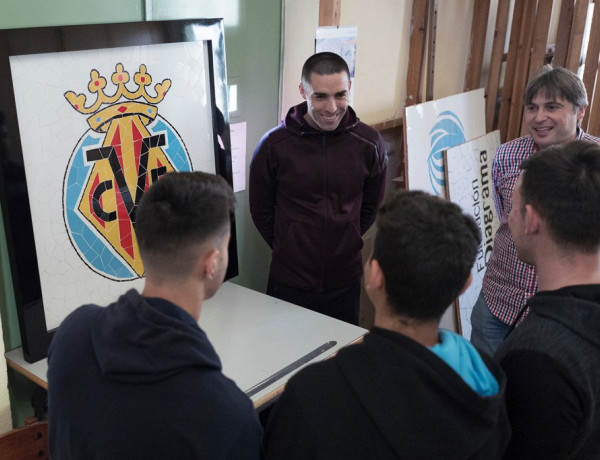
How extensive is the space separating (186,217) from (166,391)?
32cm

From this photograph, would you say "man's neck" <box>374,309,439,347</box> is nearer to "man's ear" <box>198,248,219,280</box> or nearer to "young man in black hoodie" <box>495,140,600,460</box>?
"young man in black hoodie" <box>495,140,600,460</box>

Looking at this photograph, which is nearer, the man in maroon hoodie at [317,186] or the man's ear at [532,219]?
the man's ear at [532,219]

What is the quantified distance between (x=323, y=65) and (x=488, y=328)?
46.1 inches

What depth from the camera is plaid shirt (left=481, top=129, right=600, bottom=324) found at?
229 centimetres

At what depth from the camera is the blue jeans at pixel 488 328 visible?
7.82 ft

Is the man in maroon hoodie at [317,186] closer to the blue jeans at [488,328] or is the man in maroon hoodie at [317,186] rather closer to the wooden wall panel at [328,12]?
the wooden wall panel at [328,12]

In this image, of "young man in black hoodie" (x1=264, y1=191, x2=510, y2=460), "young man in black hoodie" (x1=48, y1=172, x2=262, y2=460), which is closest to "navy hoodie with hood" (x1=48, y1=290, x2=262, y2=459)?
"young man in black hoodie" (x1=48, y1=172, x2=262, y2=460)

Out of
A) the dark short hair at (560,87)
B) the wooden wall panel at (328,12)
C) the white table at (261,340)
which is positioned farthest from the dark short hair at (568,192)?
the wooden wall panel at (328,12)

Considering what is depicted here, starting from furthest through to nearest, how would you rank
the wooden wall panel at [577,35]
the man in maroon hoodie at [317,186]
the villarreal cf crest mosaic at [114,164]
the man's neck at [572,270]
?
the wooden wall panel at [577,35], the man in maroon hoodie at [317,186], the villarreal cf crest mosaic at [114,164], the man's neck at [572,270]

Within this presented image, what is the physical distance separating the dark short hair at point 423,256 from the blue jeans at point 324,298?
147cm

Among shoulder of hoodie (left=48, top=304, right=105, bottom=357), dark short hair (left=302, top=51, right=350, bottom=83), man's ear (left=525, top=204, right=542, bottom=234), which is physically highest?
dark short hair (left=302, top=51, right=350, bottom=83)

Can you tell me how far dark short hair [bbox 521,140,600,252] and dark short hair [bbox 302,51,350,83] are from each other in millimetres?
1138

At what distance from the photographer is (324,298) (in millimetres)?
2572

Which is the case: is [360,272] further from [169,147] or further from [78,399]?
[78,399]
